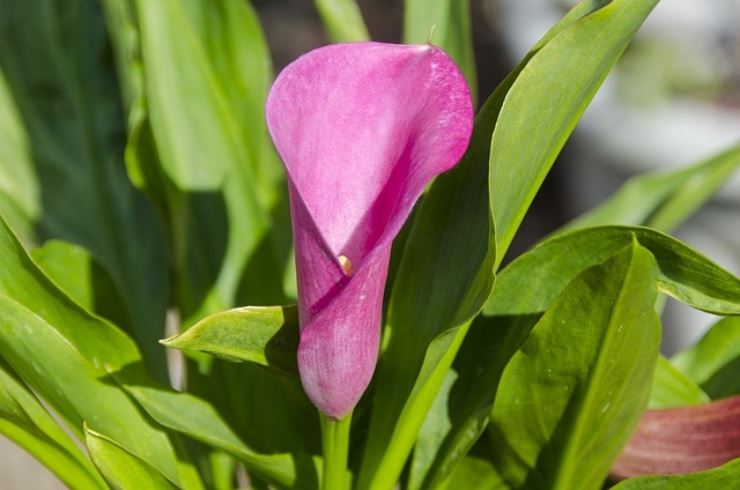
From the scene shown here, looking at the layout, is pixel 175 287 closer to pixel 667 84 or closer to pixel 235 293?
pixel 235 293

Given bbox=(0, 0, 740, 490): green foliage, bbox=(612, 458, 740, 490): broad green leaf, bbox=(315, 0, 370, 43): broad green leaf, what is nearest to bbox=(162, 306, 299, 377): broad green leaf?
bbox=(0, 0, 740, 490): green foliage

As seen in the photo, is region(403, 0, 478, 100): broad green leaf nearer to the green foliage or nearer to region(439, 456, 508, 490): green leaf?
the green foliage

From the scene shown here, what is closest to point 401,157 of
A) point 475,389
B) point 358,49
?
point 358,49

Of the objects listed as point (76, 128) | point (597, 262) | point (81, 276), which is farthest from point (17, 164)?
point (597, 262)

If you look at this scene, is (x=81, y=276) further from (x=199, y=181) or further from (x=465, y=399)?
(x=465, y=399)

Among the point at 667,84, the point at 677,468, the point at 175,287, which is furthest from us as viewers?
the point at 667,84
